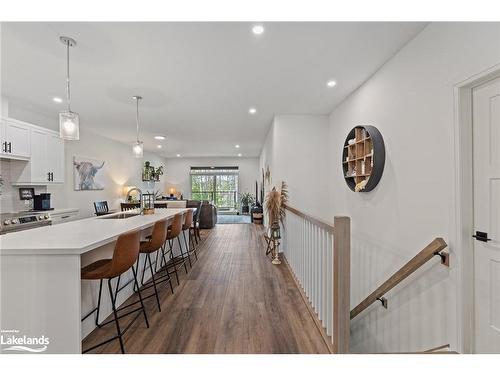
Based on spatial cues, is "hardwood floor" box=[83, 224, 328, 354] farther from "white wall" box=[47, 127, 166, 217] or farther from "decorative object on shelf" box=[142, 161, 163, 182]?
"decorative object on shelf" box=[142, 161, 163, 182]

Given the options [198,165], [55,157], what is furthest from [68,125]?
[198,165]

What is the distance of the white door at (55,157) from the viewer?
4185 millimetres

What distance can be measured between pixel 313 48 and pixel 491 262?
231cm

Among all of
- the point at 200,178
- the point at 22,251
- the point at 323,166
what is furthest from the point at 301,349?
the point at 200,178

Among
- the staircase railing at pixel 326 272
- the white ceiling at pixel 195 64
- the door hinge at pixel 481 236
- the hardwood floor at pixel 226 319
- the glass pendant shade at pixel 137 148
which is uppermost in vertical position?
the white ceiling at pixel 195 64

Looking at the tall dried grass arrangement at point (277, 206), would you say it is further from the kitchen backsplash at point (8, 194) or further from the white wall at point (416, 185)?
the kitchen backsplash at point (8, 194)

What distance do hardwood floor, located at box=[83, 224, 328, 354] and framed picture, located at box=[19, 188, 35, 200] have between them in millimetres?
3126

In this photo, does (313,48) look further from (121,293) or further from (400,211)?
(121,293)

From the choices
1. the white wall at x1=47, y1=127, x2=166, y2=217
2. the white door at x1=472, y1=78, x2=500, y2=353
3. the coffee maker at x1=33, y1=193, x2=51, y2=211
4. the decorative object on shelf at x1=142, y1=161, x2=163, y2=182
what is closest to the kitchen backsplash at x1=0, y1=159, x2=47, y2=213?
the coffee maker at x1=33, y1=193, x2=51, y2=211

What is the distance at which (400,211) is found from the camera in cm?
236

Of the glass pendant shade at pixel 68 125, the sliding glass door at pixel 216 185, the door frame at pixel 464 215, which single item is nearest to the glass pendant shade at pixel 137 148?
the glass pendant shade at pixel 68 125

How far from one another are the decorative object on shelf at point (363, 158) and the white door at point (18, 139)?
16.8 ft

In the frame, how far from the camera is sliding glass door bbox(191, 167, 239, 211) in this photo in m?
11.2

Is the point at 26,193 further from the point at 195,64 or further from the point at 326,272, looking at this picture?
the point at 326,272
